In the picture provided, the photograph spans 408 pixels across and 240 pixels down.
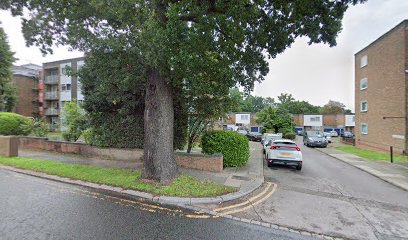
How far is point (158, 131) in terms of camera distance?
6.50m

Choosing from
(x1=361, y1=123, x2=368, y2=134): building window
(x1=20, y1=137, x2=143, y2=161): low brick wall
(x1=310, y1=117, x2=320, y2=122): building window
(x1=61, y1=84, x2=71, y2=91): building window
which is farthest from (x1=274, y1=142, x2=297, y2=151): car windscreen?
(x1=310, y1=117, x2=320, y2=122): building window

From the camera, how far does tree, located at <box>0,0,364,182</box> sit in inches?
215

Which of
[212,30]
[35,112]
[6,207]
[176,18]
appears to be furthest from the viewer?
[35,112]

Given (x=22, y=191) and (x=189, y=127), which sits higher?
(x=189, y=127)

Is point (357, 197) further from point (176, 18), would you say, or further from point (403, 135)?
point (403, 135)

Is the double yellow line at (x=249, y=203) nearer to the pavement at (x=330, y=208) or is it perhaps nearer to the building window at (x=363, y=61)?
the pavement at (x=330, y=208)

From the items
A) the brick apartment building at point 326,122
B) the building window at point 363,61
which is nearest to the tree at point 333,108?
the brick apartment building at point 326,122

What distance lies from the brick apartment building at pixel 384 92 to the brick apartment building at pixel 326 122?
28097 mm

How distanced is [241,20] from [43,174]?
8668 mm

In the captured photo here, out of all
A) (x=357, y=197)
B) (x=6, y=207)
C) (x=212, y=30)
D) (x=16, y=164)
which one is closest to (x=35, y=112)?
(x=16, y=164)

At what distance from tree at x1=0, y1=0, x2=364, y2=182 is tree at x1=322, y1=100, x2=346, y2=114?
65.1 m

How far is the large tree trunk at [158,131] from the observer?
651cm

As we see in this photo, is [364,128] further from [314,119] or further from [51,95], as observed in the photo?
[51,95]

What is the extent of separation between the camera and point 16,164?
29.2 ft
